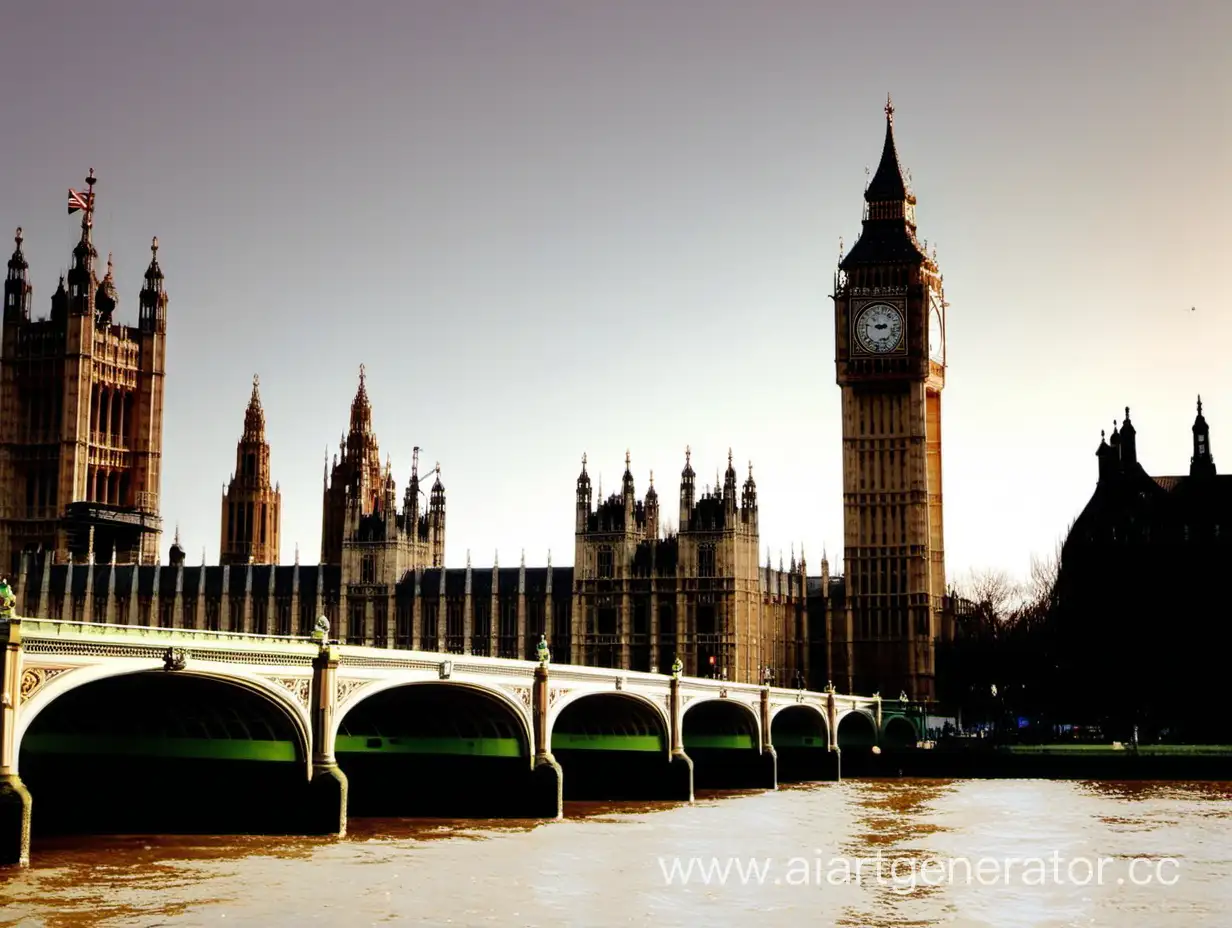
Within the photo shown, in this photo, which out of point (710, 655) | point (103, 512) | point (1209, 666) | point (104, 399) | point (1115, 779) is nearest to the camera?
point (1115, 779)

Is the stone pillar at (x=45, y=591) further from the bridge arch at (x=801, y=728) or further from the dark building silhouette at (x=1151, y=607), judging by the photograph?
the dark building silhouette at (x=1151, y=607)

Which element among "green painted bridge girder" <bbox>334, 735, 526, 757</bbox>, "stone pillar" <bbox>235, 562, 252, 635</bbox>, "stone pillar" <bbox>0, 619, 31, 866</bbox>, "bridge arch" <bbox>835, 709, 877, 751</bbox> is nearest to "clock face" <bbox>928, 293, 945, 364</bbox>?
"bridge arch" <bbox>835, 709, 877, 751</bbox>

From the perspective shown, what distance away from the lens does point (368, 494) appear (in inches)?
5837

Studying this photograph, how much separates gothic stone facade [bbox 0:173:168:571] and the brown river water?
83.6 metres

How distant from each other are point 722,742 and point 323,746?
3984 cm

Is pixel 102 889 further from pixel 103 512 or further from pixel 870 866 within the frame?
pixel 103 512

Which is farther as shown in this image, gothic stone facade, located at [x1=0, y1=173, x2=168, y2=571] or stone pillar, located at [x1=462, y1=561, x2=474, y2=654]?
gothic stone facade, located at [x1=0, y1=173, x2=168, y2=571]

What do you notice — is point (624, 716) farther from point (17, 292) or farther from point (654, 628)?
point (17, 292)

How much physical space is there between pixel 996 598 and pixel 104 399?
74423 mm

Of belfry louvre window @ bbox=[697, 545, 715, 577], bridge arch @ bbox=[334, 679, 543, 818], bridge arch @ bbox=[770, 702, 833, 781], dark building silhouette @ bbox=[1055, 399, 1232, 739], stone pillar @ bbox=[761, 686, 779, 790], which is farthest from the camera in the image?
belfry louvre window @ bbox=[697, 545, 715, 577]

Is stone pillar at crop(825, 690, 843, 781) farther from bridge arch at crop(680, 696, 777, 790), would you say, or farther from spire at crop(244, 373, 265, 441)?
spire at crop(244, 373, 265, 441)

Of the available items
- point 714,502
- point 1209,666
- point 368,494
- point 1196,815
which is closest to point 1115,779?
point 1209,666

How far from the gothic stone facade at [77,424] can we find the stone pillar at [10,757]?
9630cm

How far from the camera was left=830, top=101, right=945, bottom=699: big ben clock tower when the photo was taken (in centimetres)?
12319
